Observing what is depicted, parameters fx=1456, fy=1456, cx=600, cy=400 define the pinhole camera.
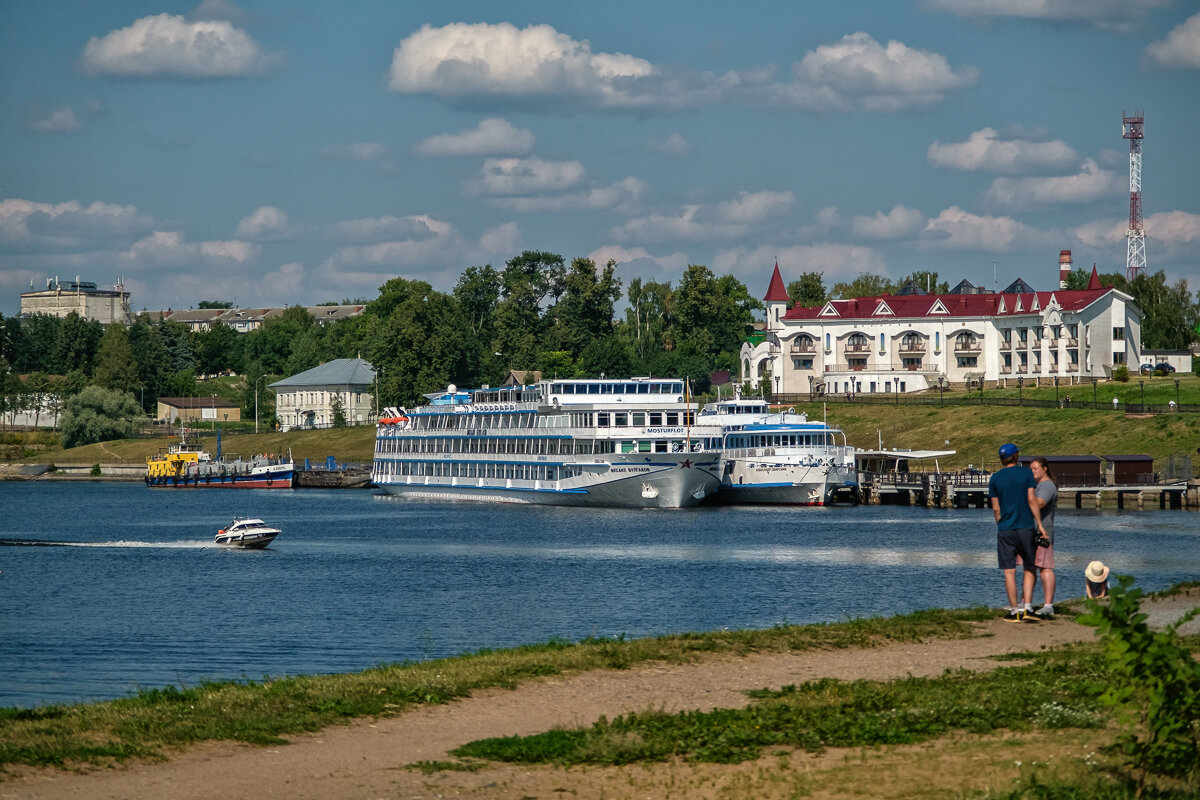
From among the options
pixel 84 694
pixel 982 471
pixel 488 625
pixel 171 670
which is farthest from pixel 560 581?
pixel 982 471

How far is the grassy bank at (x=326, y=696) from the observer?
17.0 metres

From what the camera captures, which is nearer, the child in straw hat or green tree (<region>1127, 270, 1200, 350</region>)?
the child in straw hat

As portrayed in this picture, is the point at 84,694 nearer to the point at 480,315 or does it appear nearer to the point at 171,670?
the point at 171,670

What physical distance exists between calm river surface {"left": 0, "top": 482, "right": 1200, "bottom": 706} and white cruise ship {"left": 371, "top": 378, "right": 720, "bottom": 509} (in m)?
2.71

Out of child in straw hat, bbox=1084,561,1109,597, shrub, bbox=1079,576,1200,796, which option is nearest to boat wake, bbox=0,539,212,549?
child in straw hat, bbox=1084,561,1109,597

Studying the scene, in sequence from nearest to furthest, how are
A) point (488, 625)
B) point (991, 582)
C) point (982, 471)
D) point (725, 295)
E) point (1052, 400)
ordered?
point (488, 625) < point (991, 582) < point (982, 471) < point (1052, 400) < point (725, 295)

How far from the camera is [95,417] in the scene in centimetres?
18400

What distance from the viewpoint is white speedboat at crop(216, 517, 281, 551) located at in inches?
2689

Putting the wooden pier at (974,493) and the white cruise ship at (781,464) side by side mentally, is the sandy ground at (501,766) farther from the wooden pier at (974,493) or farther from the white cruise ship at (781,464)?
the white cruise ship at (781,464)

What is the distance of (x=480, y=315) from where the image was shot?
200m

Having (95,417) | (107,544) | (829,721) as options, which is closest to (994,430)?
(107,544)

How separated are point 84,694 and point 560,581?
23.4 metres

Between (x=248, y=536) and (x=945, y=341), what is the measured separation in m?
100

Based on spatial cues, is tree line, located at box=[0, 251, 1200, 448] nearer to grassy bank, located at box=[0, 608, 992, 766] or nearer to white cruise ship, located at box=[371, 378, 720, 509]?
white cruise ship, located at box=[371, 378, 720, 509]
